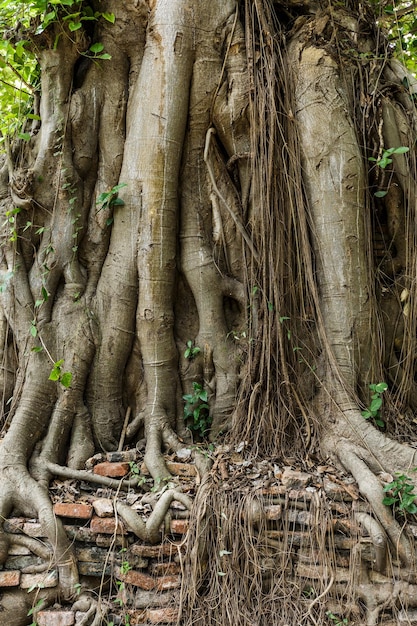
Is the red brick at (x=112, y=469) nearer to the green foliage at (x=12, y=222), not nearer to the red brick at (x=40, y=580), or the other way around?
the red brick at (x=40, y=580)

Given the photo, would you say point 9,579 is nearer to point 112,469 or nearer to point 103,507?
point 103,507

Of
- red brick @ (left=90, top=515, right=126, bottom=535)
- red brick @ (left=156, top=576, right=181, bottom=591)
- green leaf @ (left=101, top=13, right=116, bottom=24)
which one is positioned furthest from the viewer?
green leaf @ (left=101, top=13, right=116, bottom=24)

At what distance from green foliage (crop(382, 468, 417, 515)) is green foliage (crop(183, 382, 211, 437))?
120 cm

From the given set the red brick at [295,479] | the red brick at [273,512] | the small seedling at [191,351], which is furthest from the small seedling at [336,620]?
the small seedling at [191,351]

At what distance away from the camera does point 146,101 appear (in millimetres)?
3799

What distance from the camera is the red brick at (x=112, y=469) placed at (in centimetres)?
322

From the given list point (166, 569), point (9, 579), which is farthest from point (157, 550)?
point (9, 579)

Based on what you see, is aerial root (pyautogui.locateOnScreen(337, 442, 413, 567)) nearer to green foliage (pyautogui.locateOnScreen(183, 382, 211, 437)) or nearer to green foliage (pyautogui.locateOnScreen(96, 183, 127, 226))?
green foliage (pyautogui.locateOnScreen(183, 382, 211, 437))

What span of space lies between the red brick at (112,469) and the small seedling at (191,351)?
82 centimetres

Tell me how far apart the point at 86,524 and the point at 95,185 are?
2.21m

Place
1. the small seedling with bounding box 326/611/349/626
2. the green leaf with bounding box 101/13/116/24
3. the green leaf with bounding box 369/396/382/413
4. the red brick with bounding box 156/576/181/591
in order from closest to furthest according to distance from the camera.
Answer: the small seedling with bounding box 326/611/349/626 → the red brick with bounding box 156/576/181/591 → the green leaf with bounding box 369/396/382/413 → the green leaf with bounding box 101/13/116/24

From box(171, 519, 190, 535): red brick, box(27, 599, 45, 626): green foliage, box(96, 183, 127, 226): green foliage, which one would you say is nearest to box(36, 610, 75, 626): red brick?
box(27, 599, 45, 626): green foliage

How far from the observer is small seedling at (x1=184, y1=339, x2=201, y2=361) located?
3695mm


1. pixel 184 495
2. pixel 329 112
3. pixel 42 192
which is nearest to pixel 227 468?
pixel 184 495
